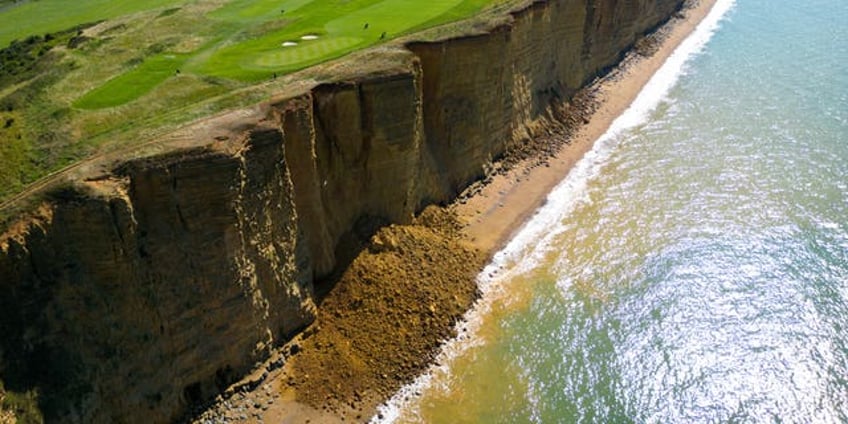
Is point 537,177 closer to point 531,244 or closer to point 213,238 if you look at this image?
point 531,244

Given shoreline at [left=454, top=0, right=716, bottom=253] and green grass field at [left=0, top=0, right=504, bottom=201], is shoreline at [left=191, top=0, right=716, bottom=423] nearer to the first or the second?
shoreline at [left=454, top=0, right=716, bottom=253]

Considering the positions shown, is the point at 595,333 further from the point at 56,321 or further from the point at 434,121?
the point at 56,321

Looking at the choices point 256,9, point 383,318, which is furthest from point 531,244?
point 256,9

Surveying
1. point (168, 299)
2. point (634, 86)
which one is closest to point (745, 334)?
point (168, 299)

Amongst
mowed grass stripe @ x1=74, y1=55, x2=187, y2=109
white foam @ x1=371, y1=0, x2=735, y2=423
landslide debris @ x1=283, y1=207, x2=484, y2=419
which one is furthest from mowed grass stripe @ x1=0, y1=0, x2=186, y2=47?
white foam @ x1=371, y1=0, x2=735, y2=423

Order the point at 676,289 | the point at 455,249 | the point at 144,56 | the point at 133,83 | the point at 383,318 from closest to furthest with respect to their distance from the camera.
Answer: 1. the point at 383,318
2. the point at 133,83
3. the point at 676,289
4. the point at 144,56
5. the point at 455,249
